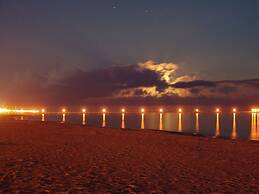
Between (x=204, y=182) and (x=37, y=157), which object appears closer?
(x=204, y=182)

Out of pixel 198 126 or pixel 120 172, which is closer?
pixel 120 172

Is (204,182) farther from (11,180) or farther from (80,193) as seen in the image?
(11,180)

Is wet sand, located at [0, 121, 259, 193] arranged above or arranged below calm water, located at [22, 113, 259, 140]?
above

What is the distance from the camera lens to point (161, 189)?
27.5 feet

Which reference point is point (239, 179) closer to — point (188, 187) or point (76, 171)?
point (188, 187)

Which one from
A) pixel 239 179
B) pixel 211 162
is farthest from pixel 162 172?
pixel 211 162

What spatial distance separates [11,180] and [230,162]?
33.3 ft

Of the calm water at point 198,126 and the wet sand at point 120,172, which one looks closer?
Result: the wet sand at point 120,172

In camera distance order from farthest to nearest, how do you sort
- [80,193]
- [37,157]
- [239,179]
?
[37,157] < [239,179] < [80,193]

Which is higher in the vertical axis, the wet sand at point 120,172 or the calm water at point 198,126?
the wet sand at point 120,172

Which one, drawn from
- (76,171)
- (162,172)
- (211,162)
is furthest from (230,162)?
(76,171)

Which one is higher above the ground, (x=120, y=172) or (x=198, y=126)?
(x=120, y=172)

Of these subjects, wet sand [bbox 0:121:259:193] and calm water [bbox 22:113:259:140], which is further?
calm water [bbox 22:113:259:140]

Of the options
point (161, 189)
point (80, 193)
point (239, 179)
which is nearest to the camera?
point (80, 193)
